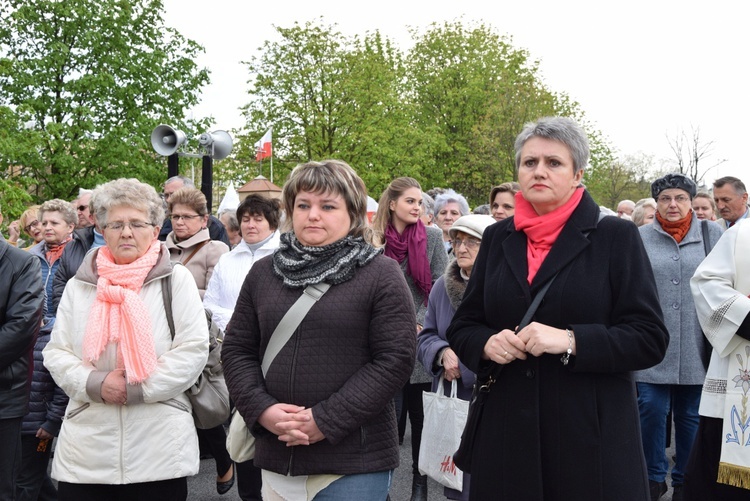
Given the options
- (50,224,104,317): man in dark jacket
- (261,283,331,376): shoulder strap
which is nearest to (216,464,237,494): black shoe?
(50,224,104,317): man in dark jacket

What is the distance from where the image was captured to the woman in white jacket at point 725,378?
368 cm

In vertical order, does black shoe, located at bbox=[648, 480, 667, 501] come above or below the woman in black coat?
below

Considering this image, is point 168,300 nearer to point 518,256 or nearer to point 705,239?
point 518,256

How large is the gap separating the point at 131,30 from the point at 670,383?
21670 millimetres

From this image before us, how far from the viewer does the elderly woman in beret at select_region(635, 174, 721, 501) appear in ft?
19.0

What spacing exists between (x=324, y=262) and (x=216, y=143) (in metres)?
10.3

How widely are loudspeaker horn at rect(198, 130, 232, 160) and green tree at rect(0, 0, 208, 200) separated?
968 cm

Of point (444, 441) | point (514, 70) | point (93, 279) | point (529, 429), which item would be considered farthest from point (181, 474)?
point (514, 70)

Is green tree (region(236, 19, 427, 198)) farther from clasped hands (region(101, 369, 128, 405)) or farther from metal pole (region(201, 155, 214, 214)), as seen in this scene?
clasped hands (region(101, 369, 128, 405))

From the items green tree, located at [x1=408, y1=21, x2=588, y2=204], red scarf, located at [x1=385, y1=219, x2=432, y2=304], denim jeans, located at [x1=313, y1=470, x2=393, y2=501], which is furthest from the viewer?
green tree, located at [x1=408, y1=21, x2=588, y2=204]

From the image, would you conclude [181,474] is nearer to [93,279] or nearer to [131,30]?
[93,279]

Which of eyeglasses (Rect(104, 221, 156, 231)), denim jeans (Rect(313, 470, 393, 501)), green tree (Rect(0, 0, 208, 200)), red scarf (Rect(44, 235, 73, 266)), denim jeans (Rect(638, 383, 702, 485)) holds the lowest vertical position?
denim jeans (Rect(638, 383, 702, 485))

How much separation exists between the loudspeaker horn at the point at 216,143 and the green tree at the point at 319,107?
55.1ft

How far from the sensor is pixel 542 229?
3033mm
